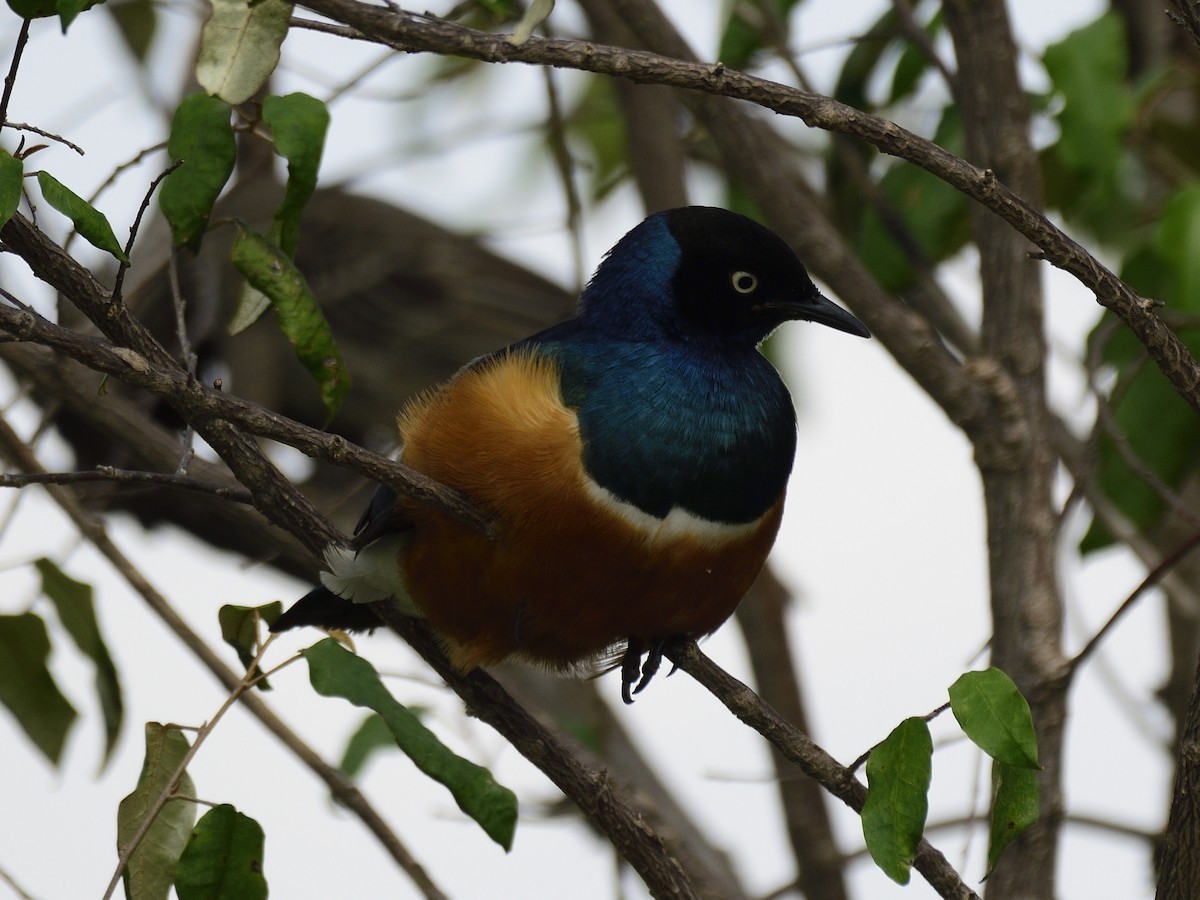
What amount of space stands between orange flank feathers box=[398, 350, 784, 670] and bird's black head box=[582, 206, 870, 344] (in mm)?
317

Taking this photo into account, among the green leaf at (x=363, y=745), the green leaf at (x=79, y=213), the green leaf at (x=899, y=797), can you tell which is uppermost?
the green leaf at (x=363, y=745)

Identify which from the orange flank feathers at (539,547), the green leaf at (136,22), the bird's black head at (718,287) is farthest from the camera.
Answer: the green leaf at (136,22)

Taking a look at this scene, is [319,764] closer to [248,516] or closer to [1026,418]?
[248,516]

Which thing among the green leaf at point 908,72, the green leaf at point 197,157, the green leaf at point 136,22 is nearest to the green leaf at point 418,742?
the green leaf at point 197,157

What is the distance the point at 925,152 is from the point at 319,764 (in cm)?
165

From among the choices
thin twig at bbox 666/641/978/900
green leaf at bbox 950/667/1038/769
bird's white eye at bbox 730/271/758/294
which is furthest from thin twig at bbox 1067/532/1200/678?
bird's white eye at bbox 730/271/758/294

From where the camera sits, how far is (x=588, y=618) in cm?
300

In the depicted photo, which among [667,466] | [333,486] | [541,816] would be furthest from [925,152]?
[333,486]

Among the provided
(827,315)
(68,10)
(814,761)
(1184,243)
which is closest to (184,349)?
(68,10)

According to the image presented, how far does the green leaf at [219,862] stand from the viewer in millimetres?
2170

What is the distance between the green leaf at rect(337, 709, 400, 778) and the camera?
360 cm

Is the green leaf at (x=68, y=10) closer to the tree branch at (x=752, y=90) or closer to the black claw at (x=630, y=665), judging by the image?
the tree branch at (x=752, y=90)

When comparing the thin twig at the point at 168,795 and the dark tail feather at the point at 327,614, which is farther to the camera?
the dark tail feather at the point at 327,614

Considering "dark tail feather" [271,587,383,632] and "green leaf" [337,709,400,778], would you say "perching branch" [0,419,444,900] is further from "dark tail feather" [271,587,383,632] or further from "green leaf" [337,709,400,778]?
"green leaf" [337,709,400,778]
